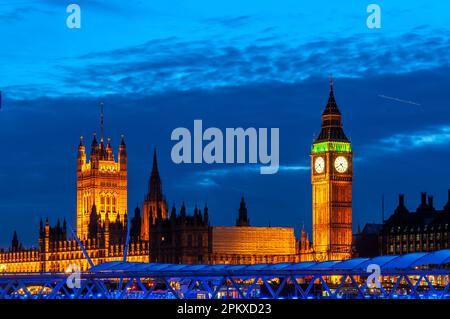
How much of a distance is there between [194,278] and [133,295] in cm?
1753

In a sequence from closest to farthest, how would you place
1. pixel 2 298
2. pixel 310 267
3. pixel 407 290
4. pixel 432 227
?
1. pixel 310 267
2. pixel 2 298
3. pixel 407 290
4. pixel 432 227

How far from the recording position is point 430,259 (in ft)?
386

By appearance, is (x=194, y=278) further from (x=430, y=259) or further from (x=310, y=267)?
(x=430, y=259)
